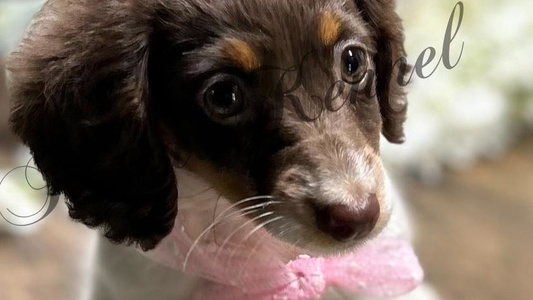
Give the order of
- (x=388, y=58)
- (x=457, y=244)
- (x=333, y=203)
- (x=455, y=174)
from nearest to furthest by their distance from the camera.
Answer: (x=333, y=203)
(x=388, y=58)
(x=457, y=244)
(x=455, y=174)

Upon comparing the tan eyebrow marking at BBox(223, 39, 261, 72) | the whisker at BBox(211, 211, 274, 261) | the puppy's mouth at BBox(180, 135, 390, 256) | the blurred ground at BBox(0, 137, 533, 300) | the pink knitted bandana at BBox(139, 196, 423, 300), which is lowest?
the blurred ground at BBox(0, 137, 533, 300)

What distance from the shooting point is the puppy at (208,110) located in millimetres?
743

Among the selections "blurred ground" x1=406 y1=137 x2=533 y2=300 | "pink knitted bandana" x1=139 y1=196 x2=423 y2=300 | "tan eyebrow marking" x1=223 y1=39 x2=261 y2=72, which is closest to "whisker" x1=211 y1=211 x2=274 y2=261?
"pink knitted bandana" x1=139 y1=196 x2=423 y2=300

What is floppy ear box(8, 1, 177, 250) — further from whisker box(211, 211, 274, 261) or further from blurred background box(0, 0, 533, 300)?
blurred background box(0, 0, 533, 300)

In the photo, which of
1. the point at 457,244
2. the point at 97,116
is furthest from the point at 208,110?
the point at 457,244

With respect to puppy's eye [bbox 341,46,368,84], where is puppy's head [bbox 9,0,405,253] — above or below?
below

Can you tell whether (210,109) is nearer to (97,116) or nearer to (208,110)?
(208,110)

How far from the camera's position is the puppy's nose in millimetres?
715

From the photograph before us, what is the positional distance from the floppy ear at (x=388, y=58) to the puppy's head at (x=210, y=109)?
29 millimetres

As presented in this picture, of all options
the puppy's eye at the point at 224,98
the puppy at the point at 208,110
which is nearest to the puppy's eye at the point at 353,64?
the puppy at the point at 208,110

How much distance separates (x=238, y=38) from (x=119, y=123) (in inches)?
5.4

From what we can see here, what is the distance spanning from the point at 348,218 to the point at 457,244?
0.96 m

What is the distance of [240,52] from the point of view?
734 mm

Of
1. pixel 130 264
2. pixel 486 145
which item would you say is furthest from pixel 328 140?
pixel 486 145
